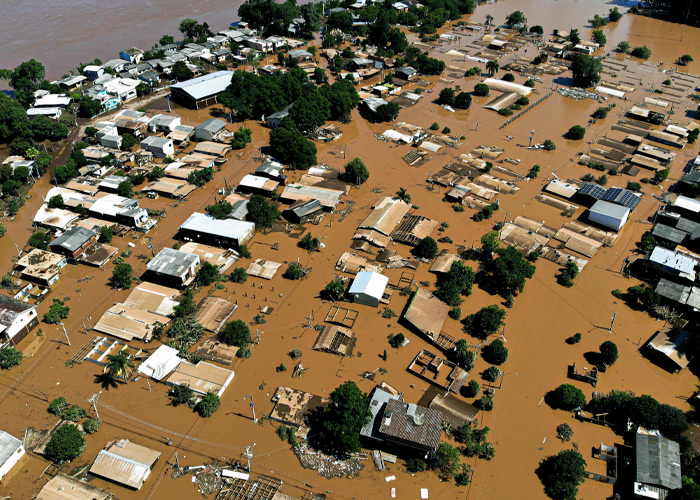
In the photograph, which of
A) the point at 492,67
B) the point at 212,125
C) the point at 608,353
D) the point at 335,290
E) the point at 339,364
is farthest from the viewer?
the point at 492,67

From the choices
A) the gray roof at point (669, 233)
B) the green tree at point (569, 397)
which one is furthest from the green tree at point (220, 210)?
the gray roof at point (669, 233)

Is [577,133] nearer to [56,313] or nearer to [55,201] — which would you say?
[55,201]

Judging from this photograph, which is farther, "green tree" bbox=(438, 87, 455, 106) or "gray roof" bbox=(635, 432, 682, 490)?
"green tree" bbox=(438, 87, 455, 106)

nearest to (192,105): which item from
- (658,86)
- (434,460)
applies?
(434,460)

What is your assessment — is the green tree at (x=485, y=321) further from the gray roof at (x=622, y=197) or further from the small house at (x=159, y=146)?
the small house at (x=159, y=146)

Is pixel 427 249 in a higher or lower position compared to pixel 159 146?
lower

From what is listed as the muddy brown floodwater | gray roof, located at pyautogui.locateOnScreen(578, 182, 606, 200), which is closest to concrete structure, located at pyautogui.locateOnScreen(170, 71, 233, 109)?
the muddy brown floodwater

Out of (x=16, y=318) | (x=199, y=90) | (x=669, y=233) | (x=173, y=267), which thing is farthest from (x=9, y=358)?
(x=669, y=233)

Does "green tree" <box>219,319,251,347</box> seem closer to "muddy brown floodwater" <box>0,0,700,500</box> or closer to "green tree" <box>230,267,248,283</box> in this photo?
"muddy brown floodwater" <box>0,0,700,500</box>
